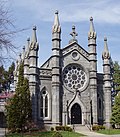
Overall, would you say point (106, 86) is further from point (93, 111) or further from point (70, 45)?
point (70, 45)

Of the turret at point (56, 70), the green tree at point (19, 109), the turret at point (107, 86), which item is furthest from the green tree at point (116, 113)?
the green tree at point (19, 109)

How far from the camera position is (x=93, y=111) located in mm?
43312

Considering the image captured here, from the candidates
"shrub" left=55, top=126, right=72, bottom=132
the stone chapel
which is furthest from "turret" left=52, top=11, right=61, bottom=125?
"shrub" left=55, top=126, right=72, bottom=132

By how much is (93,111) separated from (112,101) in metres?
5.04

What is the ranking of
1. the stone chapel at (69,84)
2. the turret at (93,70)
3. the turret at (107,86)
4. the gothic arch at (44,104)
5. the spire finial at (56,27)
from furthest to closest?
the turret at (107,86), the turret at (93,70), the spire finial at (56,27), the gothic arch at (44,104), the stone chapel at (69,84)

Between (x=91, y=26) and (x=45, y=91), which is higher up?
(x=91, y=26)

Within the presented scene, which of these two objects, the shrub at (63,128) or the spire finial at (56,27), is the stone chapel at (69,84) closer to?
the spire finial at (56,27)

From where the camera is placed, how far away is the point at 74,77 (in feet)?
146

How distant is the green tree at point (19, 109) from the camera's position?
36906 mm

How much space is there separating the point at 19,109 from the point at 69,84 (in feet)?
30.8

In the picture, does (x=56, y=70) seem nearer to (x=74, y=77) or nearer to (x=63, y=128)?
(x=74, y=77)

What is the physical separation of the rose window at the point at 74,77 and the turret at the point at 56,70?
2091mm

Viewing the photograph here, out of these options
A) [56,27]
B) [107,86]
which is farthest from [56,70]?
[107,86]

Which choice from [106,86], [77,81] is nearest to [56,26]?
[77,81]
